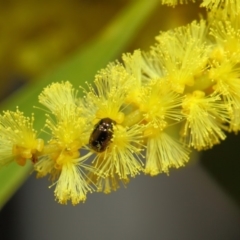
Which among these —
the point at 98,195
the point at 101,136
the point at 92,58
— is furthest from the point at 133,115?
the point at 98,195

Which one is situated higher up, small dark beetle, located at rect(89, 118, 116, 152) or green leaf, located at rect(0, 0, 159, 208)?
green leaf, located at rect(0, 0, 159, 208)

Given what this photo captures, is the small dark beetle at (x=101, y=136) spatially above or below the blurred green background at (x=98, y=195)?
below

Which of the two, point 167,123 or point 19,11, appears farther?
point 19,11

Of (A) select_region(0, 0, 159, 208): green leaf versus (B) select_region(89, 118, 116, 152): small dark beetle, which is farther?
(A) select_region(0, 0, 159, 208): green leaf

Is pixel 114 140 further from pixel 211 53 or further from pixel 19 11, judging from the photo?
pixel 19 11

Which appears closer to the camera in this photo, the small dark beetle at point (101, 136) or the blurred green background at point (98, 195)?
the small dark beetle at point (101, 136)

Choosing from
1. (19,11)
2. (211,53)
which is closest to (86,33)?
(19,11)
